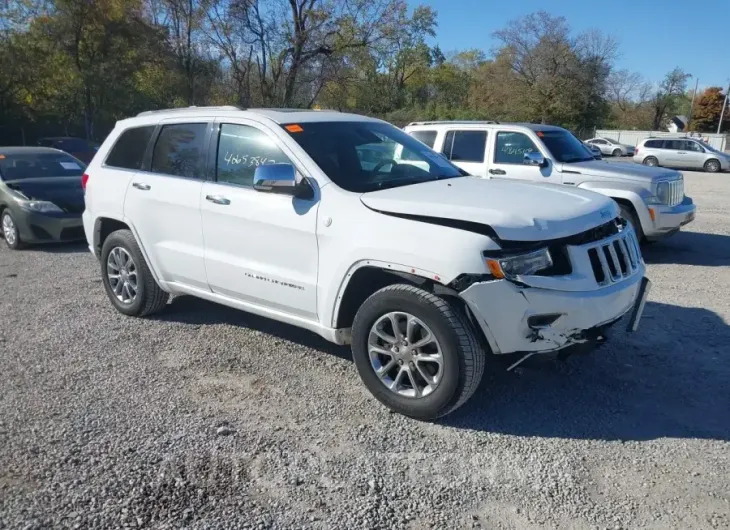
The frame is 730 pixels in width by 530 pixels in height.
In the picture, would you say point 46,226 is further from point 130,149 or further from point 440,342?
point 440,342

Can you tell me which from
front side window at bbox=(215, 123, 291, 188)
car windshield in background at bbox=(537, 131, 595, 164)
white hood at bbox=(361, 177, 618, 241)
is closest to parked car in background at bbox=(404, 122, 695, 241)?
car windshield in background at bbox=(537, 131, 595, 164)

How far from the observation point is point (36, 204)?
8.93 metres

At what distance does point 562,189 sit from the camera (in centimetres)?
440

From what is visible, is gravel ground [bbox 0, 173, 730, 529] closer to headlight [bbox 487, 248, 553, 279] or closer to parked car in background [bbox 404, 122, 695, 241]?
headlight [bbox 487, 248, 553, 279]

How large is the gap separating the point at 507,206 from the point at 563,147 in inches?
244

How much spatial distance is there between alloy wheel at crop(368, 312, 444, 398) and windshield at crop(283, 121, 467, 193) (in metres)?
0.94

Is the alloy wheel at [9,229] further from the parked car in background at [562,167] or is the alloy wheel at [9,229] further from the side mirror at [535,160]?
the side mirror at [535,160]

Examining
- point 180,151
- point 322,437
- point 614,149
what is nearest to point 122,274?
point 180,151

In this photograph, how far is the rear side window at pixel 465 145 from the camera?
9430 mm

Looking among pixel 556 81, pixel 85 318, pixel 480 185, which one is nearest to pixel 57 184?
pixel 85 318

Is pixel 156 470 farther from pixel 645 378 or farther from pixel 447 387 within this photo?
pixel 645 378

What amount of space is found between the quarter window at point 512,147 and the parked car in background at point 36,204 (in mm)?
6268

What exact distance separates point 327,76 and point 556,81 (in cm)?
2633

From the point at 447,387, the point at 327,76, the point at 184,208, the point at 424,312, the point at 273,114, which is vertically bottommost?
the point at 447,387
